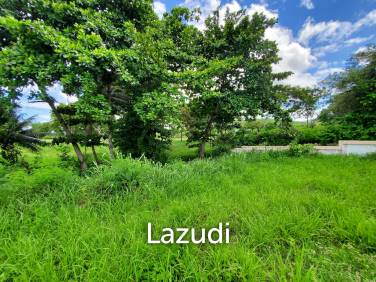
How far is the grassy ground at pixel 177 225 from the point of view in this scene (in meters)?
1.49

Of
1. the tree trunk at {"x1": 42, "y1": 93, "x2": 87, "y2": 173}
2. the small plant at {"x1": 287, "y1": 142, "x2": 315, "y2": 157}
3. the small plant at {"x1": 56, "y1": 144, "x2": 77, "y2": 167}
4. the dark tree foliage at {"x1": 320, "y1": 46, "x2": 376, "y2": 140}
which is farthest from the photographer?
the dark tree foliage at {"x1": 320, "y1": 46, "x2": 376, "y2": 140}

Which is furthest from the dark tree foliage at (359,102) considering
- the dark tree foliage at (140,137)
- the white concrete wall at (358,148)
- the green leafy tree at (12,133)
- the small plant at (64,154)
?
the green leafy tree at (12,133)

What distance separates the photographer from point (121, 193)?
9.46 feet

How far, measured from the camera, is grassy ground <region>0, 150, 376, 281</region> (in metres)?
1.49

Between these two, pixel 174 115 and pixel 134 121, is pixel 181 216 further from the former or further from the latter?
pixel 134 121

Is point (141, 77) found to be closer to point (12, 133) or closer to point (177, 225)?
point (12, 133)

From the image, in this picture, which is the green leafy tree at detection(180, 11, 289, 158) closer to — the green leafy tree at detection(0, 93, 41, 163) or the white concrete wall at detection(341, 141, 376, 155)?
the white concrete wall at detection(341, 141, 376, 155)

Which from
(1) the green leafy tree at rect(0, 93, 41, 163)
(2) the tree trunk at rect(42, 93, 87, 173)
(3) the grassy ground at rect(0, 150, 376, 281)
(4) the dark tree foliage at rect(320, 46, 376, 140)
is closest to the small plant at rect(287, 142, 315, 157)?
(3) the grassy ground at rect(0, 150, 376, 281)

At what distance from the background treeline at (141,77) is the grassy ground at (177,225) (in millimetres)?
1592

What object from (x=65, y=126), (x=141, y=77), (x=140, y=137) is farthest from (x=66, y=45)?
(x=140, y=137)

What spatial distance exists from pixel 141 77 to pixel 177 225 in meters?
4.47

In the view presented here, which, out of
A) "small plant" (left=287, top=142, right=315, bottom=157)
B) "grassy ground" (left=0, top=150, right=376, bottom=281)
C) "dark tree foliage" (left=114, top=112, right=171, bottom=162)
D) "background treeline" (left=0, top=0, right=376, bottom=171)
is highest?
"background treeline" (left=0, top=0, right=376, bottom=171)

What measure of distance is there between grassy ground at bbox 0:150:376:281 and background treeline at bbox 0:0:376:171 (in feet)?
5.22

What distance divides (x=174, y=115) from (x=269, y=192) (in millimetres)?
3519
